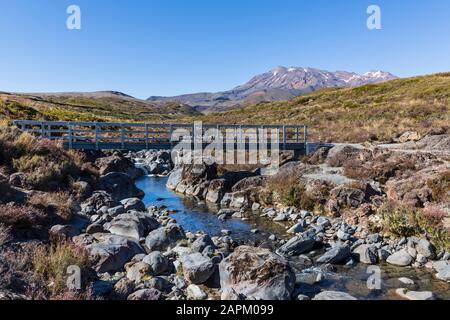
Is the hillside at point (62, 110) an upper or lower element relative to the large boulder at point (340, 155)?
upper

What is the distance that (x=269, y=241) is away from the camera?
42.0 feet

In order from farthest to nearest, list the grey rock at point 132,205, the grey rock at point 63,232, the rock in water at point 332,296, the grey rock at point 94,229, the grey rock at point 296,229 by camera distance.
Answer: the grey rock at point 132,205
the grey rock at point 296,229
the grey rock at point 94,229
the grey rock at point 63,232
the rock in water at point 332,296

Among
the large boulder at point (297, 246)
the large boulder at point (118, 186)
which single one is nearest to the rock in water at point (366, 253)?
the large boulder at point (297, 246)

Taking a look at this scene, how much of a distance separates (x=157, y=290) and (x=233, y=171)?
1584cm

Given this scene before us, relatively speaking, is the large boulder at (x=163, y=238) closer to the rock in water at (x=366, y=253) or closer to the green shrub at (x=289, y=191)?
the rock in water at (x=366, y=253)

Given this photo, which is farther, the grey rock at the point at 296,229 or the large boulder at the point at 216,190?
the large boulder at the point at 216,190

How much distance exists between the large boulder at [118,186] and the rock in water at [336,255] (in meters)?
10.7

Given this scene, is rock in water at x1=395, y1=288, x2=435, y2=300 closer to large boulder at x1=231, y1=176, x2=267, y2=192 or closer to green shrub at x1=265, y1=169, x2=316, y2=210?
green shrub at x1=265, y1=169, x2=316, y2=210

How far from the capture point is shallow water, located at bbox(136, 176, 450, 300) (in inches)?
340

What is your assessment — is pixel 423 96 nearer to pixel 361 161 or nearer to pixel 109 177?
pixel 361 161

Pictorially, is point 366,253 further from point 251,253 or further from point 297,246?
point 251,253

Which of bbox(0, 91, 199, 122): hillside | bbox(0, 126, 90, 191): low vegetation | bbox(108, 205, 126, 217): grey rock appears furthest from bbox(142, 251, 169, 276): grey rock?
bbox(0, 91, 199, 122): hillside

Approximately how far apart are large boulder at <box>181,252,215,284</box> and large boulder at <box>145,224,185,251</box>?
7.36ft

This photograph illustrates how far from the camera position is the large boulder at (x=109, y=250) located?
8.60m
